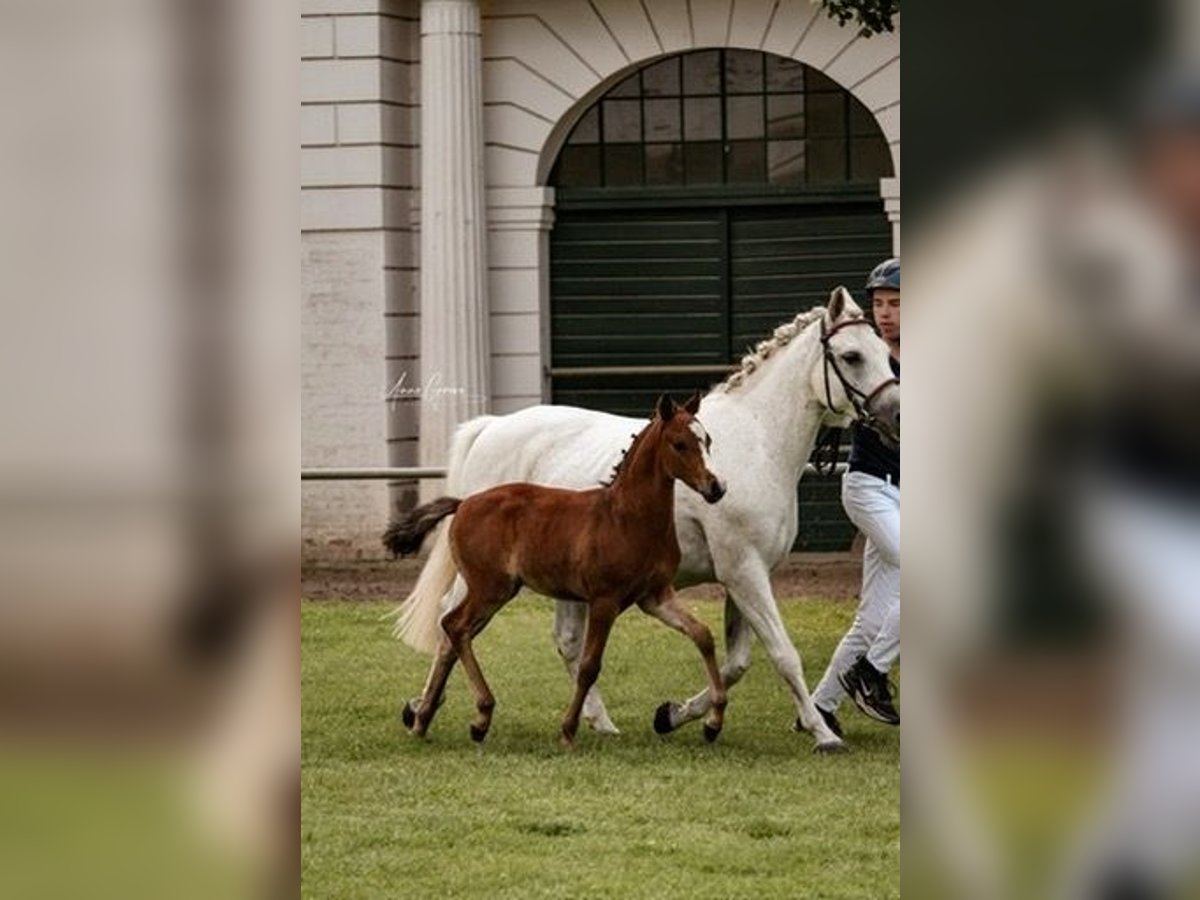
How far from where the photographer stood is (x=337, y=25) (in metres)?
18.8

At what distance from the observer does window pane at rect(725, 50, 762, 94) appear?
61.6 feet

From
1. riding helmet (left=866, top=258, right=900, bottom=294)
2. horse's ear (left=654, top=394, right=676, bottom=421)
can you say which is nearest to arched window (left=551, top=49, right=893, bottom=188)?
horse's ear (left=654, top=394, right=676, bottom=421)

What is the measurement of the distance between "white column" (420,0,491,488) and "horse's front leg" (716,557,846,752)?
9375mm

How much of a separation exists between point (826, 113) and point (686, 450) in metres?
10.6

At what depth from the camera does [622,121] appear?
1916cm

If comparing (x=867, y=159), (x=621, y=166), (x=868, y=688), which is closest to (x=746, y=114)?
(x=867, y=159)

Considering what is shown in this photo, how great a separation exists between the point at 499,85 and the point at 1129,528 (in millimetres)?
18509

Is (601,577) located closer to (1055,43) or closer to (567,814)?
(567,814)

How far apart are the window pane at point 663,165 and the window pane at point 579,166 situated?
15.9 inches

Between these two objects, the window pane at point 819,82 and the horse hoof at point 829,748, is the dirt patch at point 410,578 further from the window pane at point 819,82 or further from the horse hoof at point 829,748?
the horse hoof at point 829,748

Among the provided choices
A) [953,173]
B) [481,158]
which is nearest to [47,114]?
[953,173]

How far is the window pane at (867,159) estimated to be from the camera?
18.7m

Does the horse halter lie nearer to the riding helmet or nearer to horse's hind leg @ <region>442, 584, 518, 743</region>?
the riding helmet

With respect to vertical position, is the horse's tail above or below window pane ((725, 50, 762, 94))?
below
